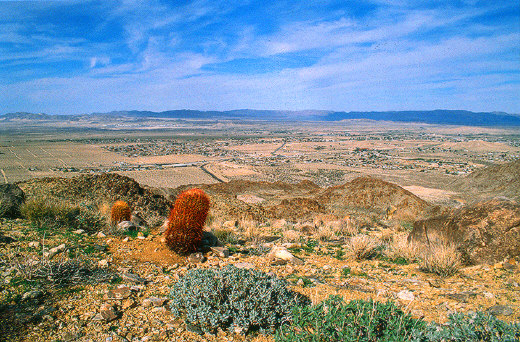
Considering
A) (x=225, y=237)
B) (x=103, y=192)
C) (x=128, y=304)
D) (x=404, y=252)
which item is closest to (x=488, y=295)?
(x=404, y=252)

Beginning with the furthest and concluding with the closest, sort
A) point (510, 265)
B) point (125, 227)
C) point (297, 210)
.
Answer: point (297, 210) < point (125, 227) < point (510, 265)

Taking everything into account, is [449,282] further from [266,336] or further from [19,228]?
[19,228]

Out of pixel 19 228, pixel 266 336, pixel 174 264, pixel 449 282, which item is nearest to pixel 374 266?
pixel 449 282

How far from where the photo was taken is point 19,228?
6.45m

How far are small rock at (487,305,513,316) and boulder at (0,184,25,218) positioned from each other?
9.47m

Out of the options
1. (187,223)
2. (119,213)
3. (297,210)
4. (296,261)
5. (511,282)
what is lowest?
(297,210)

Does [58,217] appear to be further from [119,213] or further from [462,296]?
[462,296]

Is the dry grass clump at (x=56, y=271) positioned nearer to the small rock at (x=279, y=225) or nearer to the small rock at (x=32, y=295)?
the small rock at (x=32, y=295)

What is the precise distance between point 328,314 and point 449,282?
9.57ft

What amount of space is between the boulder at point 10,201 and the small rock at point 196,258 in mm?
4842

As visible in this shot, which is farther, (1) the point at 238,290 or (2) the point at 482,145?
(2) the point at 482,145

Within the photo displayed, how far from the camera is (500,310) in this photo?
12.7ft

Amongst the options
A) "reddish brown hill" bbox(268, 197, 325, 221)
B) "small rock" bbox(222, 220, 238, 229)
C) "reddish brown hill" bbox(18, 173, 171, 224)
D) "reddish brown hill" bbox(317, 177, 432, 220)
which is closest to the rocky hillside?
"small rock" bbox(222, 220, 238, 229)

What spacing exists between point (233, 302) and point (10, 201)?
7.13m
